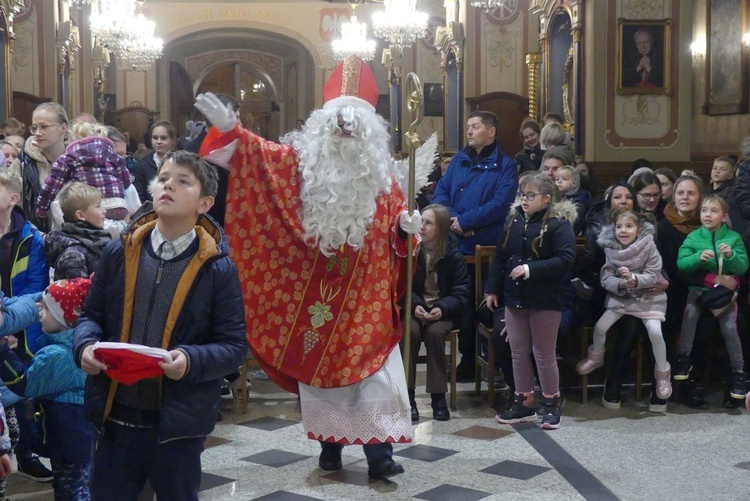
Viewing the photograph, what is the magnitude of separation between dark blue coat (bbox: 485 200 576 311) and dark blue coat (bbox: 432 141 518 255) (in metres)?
0.88

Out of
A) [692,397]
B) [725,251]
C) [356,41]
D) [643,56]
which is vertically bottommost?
[692,397]

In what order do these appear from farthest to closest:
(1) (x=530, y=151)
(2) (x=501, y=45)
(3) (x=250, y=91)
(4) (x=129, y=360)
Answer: (3) (x=250, y=91) < (2) (x=501, y=45) < (1) (x=530, y=151) < (4) (x=129, y=360)

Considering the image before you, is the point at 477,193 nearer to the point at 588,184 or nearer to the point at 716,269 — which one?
the point at 716,269

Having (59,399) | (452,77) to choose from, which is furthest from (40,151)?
(452,77)

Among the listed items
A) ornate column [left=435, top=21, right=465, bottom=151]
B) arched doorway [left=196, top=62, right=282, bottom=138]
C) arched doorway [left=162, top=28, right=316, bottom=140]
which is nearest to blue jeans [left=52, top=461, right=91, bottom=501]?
ornate column [left=435, top=21, right=465, bottom=151]

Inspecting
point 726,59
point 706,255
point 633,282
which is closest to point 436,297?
point 633,282

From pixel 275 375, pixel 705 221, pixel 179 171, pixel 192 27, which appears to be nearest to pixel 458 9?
pixel 192 27

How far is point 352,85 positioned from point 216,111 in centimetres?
80

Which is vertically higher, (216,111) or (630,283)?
(216,111)

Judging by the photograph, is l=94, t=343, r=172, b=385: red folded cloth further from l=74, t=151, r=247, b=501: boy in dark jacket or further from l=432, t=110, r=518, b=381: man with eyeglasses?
l=432, t=110, r=518, b=381: man with eyeglasses

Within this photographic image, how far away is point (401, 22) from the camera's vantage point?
1580 centimetres

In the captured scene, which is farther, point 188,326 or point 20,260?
point 20,260

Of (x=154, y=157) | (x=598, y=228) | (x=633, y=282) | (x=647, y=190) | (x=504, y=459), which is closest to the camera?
(x=504, y=459)

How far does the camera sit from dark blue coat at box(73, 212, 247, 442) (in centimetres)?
296
